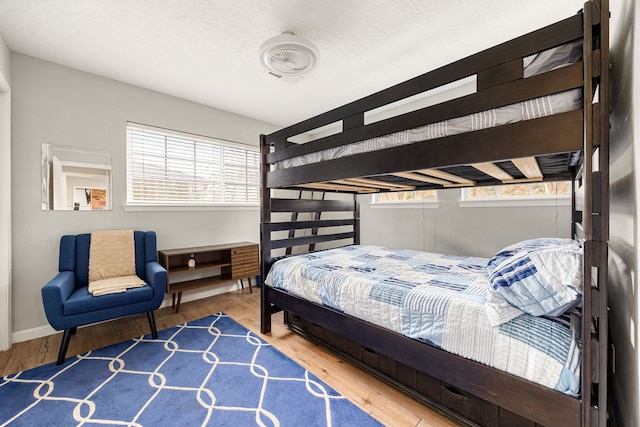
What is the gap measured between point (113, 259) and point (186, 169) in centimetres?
136

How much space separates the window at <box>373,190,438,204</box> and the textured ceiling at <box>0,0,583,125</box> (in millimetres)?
1428

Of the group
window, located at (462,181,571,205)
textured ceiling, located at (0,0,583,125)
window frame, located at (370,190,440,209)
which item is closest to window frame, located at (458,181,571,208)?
window, located at (462,181,571,205)

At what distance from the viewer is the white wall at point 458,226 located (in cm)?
255

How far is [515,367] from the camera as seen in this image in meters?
1.10

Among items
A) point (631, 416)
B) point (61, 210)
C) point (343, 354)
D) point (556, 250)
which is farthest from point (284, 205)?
point (631, 416)

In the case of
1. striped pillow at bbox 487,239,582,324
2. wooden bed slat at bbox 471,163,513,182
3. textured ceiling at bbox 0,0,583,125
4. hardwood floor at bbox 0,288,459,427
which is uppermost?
textured ceiling at bbox 0,0,583,125

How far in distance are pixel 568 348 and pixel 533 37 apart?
1213mm

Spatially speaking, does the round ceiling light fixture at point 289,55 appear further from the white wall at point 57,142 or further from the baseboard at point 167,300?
the baseboard at point 167,300

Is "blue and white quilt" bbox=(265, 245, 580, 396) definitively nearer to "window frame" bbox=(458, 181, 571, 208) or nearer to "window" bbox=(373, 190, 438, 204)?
"window frame" bbox=(458, 181, 571, 208)

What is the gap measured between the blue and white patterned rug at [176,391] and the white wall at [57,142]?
3.24 ft

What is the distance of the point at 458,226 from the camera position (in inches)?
122

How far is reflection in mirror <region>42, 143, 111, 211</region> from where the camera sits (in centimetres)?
252

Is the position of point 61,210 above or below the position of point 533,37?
below

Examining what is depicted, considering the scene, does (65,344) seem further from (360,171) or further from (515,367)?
(515,367)
